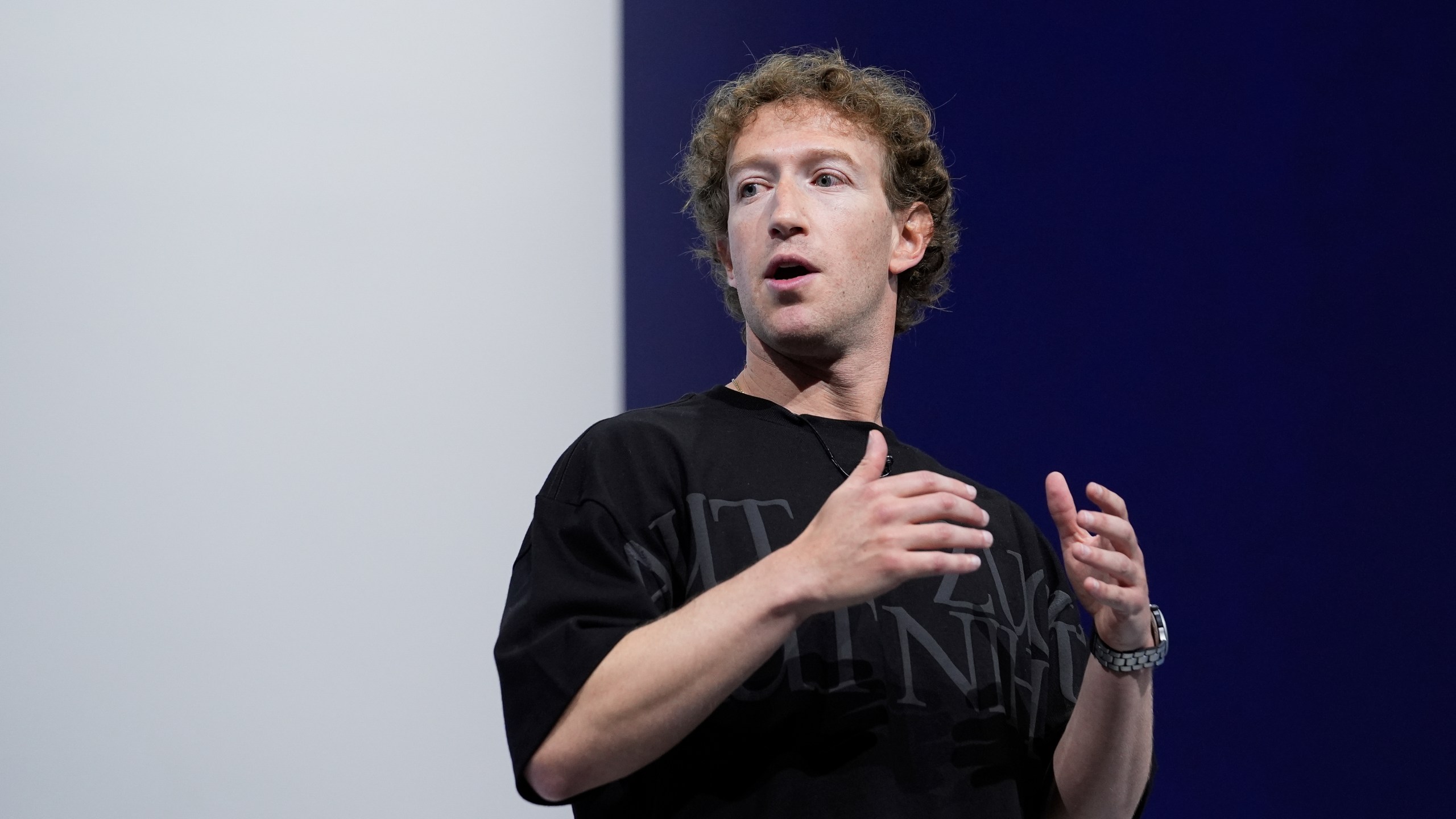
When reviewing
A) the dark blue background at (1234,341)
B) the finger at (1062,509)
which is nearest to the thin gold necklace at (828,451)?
the finger at (1062,509)

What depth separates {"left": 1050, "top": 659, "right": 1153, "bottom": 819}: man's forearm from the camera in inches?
44.4

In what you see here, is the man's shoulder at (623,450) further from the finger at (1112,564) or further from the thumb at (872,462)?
the finger at (1112,564)

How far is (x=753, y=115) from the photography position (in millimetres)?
1433

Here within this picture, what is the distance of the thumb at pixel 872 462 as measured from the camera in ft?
3.04

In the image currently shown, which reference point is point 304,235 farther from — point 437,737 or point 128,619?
point 437,737

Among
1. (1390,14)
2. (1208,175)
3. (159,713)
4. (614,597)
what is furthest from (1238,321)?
(159,713)

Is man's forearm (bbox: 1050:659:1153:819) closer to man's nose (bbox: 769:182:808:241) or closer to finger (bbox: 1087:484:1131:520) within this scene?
finger (bbox: 1087:484:1131:520)

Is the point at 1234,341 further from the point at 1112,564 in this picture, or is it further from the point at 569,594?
the point at 569,594

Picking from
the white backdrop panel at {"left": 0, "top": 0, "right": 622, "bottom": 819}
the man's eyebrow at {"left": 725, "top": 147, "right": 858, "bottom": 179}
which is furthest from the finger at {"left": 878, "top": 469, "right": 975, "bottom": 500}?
the white backdrop panel at {"left": 0, "top": 0, "right": 622, "bottom": 819}

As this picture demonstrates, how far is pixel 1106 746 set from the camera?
3.73 feet

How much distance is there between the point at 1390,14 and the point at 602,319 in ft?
4.00

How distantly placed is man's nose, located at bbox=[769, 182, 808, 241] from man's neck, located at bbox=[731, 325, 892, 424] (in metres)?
0.11

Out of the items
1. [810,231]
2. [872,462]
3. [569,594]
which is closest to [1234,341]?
[810,231]

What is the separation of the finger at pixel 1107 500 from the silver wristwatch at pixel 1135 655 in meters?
0.11
